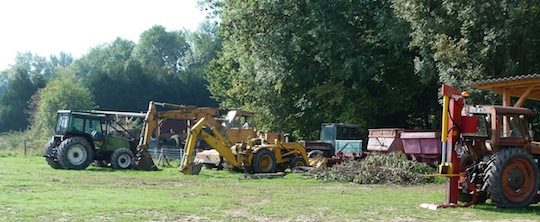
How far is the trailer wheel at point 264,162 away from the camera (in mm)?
26125

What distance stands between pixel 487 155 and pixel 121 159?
1691cm

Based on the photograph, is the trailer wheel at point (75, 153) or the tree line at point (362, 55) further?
the trailer wheel at point (75, 153)

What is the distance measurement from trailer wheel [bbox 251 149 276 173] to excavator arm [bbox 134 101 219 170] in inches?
120

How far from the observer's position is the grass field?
39.9 ft

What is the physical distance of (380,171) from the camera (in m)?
22.0

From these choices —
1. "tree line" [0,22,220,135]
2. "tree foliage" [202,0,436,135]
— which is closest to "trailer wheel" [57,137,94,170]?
"tree foliage" [202,0,436,135]

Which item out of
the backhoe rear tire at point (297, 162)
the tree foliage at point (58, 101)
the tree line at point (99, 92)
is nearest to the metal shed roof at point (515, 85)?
the backhoe rear tire at point (297, 162)

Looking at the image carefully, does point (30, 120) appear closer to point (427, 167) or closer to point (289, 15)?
point (289, 15)

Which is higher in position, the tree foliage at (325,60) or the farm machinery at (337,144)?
the tree foliage at (325,60)

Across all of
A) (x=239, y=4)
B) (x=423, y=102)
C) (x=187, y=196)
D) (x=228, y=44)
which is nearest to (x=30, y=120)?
(x=228, y=44)

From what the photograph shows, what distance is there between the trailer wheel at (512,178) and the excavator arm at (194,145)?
42.1 feet

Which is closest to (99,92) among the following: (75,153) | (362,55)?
(362,55)

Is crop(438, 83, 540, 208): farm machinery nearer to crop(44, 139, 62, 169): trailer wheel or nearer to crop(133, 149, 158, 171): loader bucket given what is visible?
crop(133, 149, 158, 171): loader bucket

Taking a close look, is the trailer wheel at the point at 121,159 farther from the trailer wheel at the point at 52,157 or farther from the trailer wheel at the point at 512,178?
the trailer wheel at the point at 512,178
